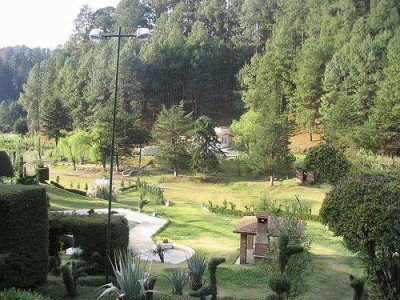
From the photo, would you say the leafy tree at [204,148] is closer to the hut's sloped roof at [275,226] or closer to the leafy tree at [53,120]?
the leafy tree at [53,120]

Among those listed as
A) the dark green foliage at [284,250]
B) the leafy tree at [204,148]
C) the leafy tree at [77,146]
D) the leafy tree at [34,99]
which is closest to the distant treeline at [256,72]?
the leafy tree at [34,99]

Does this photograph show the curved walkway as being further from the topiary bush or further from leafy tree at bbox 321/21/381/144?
leafy tree at bbox 321/21/381/144

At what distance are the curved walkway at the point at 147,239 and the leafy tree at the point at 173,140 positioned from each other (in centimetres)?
1669

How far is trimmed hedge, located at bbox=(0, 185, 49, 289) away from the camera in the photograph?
10.5 metres

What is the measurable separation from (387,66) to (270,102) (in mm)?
12873

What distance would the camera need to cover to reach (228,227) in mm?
27469

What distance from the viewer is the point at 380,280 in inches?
443

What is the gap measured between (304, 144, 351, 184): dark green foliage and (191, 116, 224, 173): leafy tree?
1134 centimetres

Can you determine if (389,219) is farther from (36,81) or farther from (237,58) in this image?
(36,81)

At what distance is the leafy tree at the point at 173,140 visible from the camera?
153 ft

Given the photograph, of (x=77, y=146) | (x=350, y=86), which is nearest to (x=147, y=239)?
(x=77, y=146)

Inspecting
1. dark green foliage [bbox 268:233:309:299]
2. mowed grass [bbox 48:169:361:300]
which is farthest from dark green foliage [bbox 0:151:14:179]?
dark green foliage [bbox 268:233:309:299]

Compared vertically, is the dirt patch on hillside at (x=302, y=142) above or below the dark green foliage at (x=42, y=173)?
above

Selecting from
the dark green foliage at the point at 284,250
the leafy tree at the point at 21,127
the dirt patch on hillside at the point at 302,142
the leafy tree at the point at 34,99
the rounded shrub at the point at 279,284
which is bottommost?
the rounded shrub at the point at 279,284
